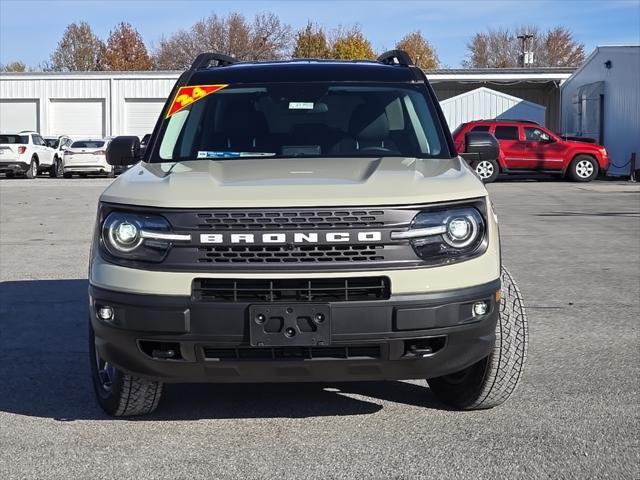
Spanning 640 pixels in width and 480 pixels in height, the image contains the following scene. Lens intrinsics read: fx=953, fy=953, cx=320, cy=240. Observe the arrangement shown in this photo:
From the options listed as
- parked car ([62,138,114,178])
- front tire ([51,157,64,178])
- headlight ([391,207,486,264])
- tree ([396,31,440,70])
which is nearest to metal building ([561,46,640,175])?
parked car ([62,138,114,178])

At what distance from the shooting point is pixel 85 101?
47562 millimetres

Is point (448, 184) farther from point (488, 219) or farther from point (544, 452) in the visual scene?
point (544, 452)

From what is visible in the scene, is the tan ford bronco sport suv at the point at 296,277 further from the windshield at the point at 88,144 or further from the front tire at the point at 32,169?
the front tire at the point at 32,169

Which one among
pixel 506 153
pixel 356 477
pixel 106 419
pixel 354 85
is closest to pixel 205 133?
pixel 354 85

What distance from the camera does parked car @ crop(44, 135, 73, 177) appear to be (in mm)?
35444

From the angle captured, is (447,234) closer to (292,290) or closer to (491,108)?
(292,290)

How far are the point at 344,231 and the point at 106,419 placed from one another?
170 centimetres

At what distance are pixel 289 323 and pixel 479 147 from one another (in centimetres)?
226

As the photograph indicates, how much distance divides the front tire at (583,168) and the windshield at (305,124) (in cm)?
2378

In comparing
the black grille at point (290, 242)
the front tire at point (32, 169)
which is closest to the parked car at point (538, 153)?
the front tire at point (32, 169)

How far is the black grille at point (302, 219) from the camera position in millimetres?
4094

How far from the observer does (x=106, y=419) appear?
15.9 feet

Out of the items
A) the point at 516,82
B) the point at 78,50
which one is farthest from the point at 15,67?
the point at 516,82

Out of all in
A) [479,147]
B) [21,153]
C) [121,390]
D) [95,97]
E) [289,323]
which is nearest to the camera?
[289,323]
